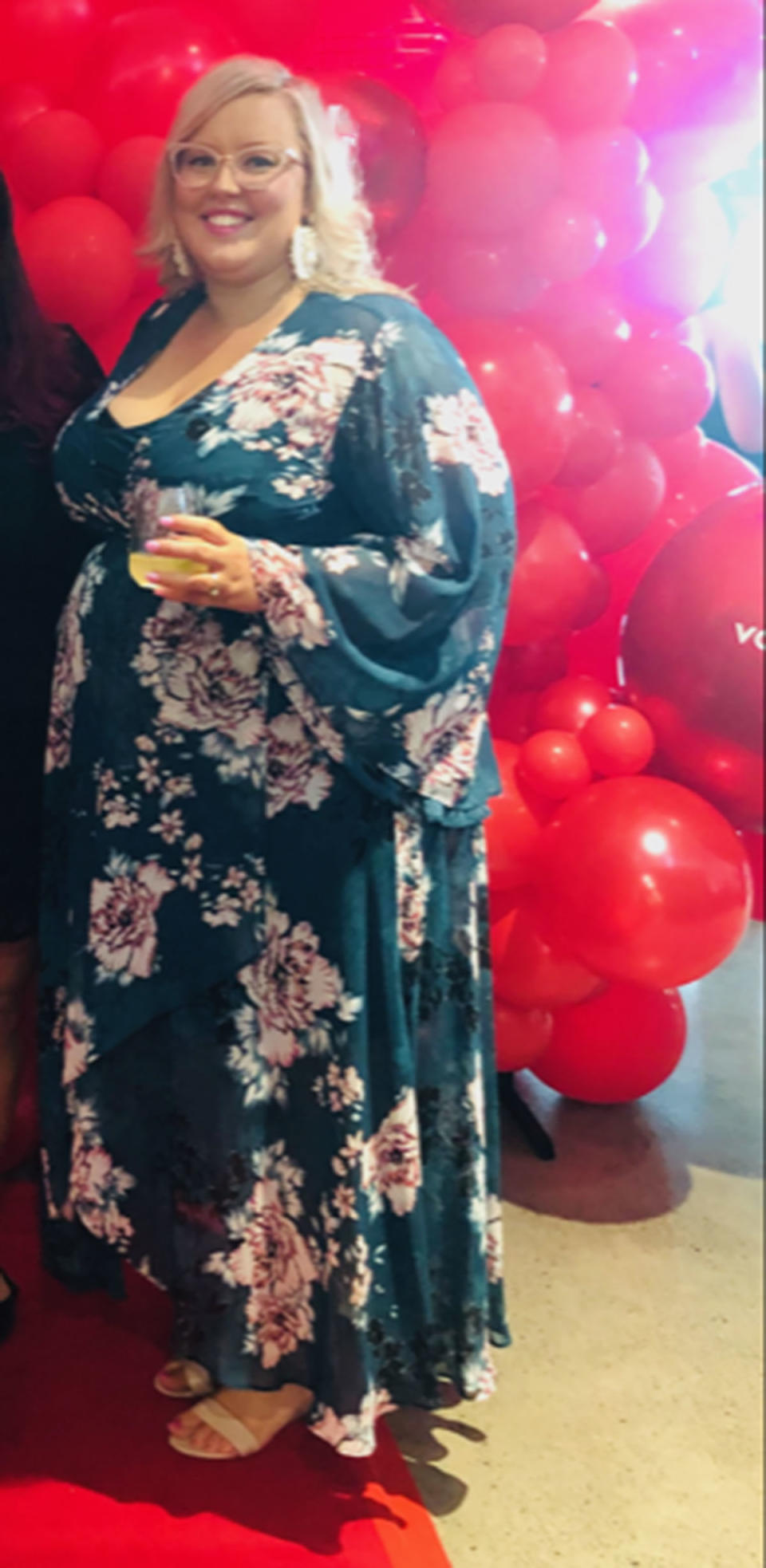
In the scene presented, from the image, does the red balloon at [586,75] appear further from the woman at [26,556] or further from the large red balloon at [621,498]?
the woman at [26,556]

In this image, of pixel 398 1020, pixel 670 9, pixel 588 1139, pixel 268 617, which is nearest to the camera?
pixel 268 617

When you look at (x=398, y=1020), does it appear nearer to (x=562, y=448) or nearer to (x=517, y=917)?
(x=517, y=917)

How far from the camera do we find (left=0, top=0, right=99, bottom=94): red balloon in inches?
41.5

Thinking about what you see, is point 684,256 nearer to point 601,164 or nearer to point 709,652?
point 601,164

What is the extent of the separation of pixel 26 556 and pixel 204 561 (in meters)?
0.29

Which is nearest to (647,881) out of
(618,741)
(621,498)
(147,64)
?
(618,741)

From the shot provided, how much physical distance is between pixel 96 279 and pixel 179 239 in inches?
5.7

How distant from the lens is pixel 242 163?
972mm

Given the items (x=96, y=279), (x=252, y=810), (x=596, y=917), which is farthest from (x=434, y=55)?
(x=596, y=917)

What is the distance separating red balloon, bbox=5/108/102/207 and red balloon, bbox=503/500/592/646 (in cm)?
62

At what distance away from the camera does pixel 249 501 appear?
96cm

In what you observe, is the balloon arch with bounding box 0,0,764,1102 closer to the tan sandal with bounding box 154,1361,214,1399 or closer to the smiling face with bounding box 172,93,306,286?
the smiling face with bounding box 172,93,306,286

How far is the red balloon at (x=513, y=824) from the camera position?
139 cm

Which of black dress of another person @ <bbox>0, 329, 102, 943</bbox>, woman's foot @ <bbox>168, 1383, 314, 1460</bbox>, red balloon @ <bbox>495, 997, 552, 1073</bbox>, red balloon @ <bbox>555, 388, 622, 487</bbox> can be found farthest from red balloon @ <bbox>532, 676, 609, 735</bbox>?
woman's foot @ <bbox>168, 1383, 314, 1460</bbox>
